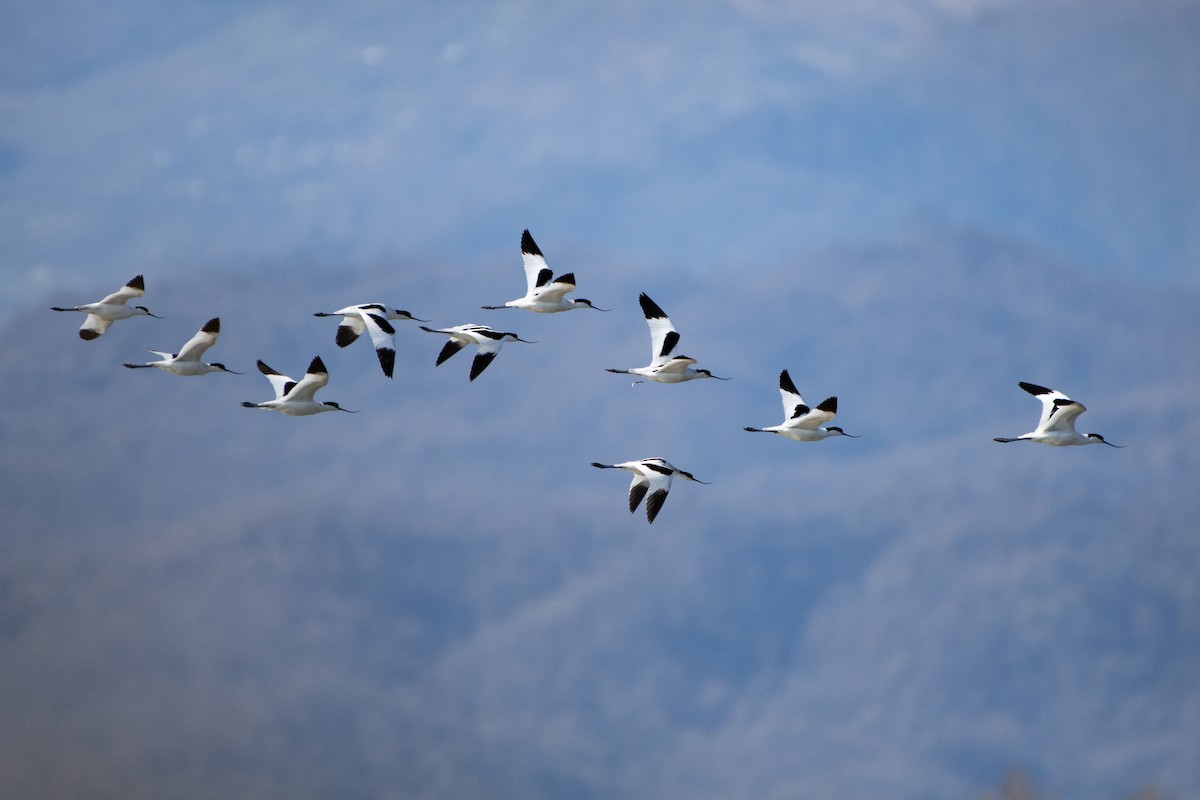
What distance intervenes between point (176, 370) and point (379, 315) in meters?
5.56

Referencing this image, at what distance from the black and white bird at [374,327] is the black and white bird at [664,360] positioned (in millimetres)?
5353

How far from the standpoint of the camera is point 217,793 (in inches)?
7810

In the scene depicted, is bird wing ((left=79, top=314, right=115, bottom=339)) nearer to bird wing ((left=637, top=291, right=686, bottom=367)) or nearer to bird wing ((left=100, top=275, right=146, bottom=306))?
bird wing ((left=100, top=275, right=146, bottom=306))

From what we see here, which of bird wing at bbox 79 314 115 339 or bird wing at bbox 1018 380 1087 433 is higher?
bird wing at bbox 79 314 115 339

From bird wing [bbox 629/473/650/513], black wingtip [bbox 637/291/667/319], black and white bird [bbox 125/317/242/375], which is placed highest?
black wingtip [bbox 637/291/667/319]

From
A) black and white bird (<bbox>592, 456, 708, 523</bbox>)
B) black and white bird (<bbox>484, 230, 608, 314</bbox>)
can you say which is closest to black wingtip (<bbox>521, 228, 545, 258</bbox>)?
black and white bird (<bbox>484, 230, 608, 314</bbox>)

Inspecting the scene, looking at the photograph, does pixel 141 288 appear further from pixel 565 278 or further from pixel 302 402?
pixel 565 278

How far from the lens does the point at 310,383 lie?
46688mm

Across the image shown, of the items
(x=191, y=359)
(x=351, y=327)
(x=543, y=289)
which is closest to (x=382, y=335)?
(x=351, y=327)

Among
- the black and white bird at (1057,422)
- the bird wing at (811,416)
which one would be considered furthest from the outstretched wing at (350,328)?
the black and white bird at (1057,422)

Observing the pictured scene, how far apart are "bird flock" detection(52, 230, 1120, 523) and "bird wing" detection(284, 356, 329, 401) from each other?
0.02m

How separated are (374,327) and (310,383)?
8.47 ft

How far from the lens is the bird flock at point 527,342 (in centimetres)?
4453

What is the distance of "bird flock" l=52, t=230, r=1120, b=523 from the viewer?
4453 centimetres
